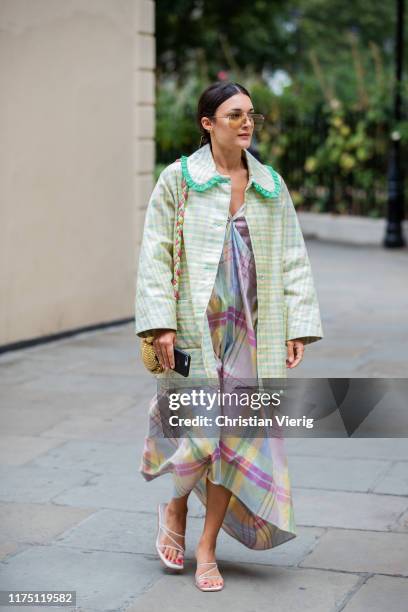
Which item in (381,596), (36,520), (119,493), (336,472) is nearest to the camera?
(381,596)

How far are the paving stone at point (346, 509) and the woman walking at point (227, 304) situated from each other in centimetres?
75

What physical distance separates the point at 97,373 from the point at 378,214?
415 inches

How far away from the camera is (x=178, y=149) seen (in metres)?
19.6

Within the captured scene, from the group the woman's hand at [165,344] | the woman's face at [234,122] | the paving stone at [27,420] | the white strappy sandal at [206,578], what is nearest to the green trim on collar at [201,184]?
the woman's face at [234,122]

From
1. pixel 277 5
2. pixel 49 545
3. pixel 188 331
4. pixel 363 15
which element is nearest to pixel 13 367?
pixel 49 545

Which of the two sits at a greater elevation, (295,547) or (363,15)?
(363,15)

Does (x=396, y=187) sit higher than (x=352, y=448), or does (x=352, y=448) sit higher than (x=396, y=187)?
(x=396, y=187)

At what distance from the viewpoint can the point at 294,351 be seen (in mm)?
4398

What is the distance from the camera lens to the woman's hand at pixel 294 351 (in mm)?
4383

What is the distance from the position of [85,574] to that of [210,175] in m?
1.53

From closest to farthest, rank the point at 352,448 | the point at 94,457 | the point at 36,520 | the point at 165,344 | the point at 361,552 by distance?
the point at 165,344, the point at 361,552, the point at 36,520, the point at 94,457, the point at 352,448

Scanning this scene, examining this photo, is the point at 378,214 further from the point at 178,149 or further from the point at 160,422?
the point at 160,422

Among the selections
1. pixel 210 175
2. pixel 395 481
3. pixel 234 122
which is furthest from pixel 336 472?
pixel 234 122

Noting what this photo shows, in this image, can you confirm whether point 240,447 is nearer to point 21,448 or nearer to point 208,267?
point 208,267
